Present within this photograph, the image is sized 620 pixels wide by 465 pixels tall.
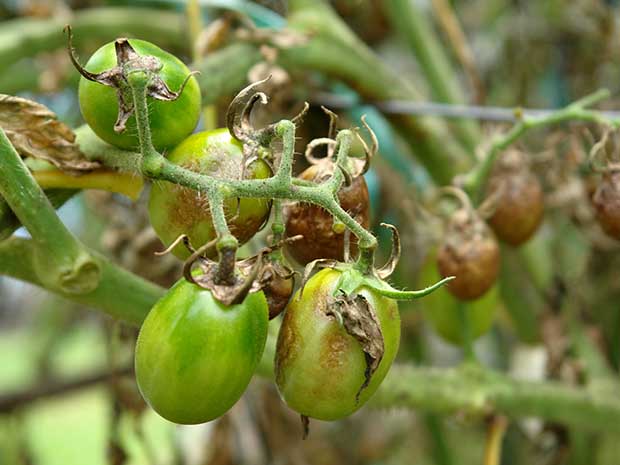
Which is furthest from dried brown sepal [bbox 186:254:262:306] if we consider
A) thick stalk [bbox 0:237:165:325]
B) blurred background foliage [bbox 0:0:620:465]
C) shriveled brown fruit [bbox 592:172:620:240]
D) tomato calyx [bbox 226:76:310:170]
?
shriveled brown fruit [bbox 592:172:620:240]

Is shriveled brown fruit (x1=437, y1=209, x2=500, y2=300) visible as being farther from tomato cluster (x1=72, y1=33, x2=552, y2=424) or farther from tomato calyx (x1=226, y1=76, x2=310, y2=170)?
tomato calyx (x1=226, y1=76, x2=310, y2=170)

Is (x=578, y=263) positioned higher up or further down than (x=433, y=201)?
further down

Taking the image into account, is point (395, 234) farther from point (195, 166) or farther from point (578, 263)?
point (578, 263)

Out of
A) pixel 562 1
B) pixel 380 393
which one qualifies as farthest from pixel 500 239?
pixel 562 1

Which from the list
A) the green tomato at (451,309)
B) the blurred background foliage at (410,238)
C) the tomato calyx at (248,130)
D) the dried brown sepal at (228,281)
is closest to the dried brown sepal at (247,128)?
the tomato calyx at (248,130)

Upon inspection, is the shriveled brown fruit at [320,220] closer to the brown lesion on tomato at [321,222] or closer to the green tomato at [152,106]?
the brown lesion on tomato at [321,222]
